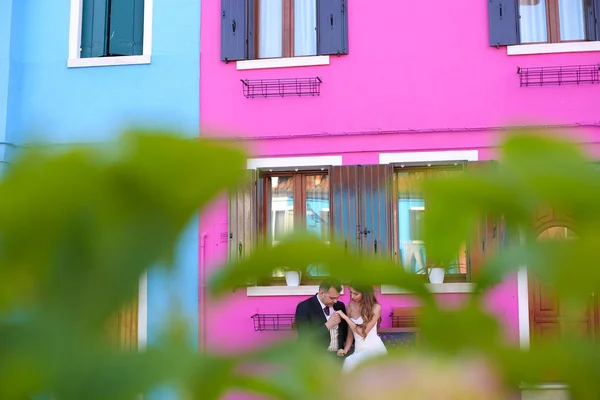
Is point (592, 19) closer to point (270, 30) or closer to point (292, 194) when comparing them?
point (270, 30)

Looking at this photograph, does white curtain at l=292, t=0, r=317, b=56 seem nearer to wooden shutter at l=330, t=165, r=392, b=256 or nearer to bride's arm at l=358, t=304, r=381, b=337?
wooden shutter at l=330, t=165, r=392, b=256

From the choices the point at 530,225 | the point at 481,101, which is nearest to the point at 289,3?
the point at 481,101

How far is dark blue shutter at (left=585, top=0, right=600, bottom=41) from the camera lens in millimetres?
7258

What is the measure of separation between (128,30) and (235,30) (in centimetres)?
115

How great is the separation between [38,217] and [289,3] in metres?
7.75

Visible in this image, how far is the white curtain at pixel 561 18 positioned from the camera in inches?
290

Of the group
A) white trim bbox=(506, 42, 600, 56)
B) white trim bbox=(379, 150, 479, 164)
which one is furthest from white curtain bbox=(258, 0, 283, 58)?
white trim bbox=(506, 42, 600, 56)

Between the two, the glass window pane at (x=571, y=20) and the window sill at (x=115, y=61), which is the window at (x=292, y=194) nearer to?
the window sill at (x=115, y=61)

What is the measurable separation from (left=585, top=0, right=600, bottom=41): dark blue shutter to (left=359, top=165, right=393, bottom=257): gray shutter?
87.5 inches

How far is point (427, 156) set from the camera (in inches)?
290

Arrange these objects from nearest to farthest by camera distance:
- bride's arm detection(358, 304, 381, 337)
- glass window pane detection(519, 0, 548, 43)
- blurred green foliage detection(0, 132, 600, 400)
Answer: blurred green foliage detection(0, 132, 600, 400) < bride's arm detection(358, 304, 381, 337) < glass window pane detection(519, 0, 548, 43)

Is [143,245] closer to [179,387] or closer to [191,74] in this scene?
[179,387]

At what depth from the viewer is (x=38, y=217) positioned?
0.60 ft

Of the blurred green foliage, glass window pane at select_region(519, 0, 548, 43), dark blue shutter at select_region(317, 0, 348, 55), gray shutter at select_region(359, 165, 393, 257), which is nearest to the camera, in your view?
the blurred green foliage
